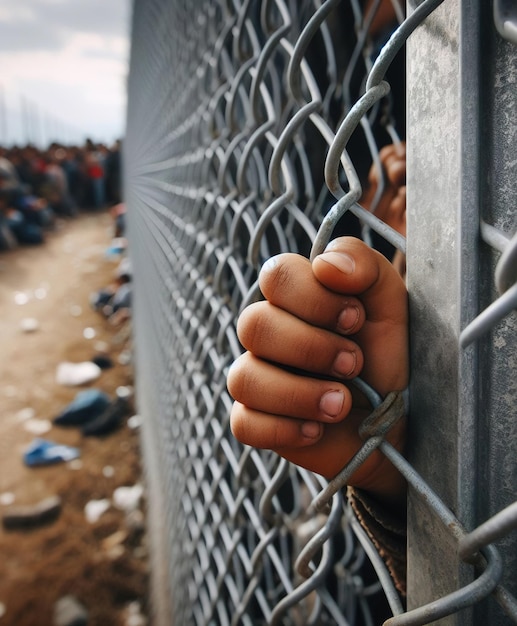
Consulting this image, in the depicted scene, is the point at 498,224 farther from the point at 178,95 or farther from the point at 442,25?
the point at 178,95

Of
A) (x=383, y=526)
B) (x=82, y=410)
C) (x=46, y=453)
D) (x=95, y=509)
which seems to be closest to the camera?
(x=383, y=526)

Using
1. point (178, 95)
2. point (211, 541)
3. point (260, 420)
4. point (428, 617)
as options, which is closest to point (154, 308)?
point (178, 95)

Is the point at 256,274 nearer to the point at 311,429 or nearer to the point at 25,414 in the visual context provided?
the point at 311,429

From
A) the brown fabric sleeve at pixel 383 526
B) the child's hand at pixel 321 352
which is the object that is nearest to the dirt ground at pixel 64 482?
the brown fabric sleeve at pixel 383 526

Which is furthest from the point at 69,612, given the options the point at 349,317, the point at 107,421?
the point at 349,317

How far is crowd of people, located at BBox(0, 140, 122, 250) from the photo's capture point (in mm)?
9523

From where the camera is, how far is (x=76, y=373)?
4477mm

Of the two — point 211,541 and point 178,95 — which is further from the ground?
point 178,95

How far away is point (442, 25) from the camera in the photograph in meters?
0.39

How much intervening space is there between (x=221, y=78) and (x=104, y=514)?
235 cm

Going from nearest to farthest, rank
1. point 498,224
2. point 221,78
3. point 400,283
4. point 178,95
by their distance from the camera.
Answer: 1. point 498,224
2. point 400,283
3. point 221,78
4. point 178,95

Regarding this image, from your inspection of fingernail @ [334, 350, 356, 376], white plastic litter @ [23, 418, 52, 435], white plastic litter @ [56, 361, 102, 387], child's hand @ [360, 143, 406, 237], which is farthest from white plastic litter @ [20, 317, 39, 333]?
fingernail @ [334, 350, 356, 376]

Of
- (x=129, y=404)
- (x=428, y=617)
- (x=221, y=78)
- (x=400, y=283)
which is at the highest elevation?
(x=221, y=78)

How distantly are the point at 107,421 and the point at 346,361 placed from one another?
3.33 meters
